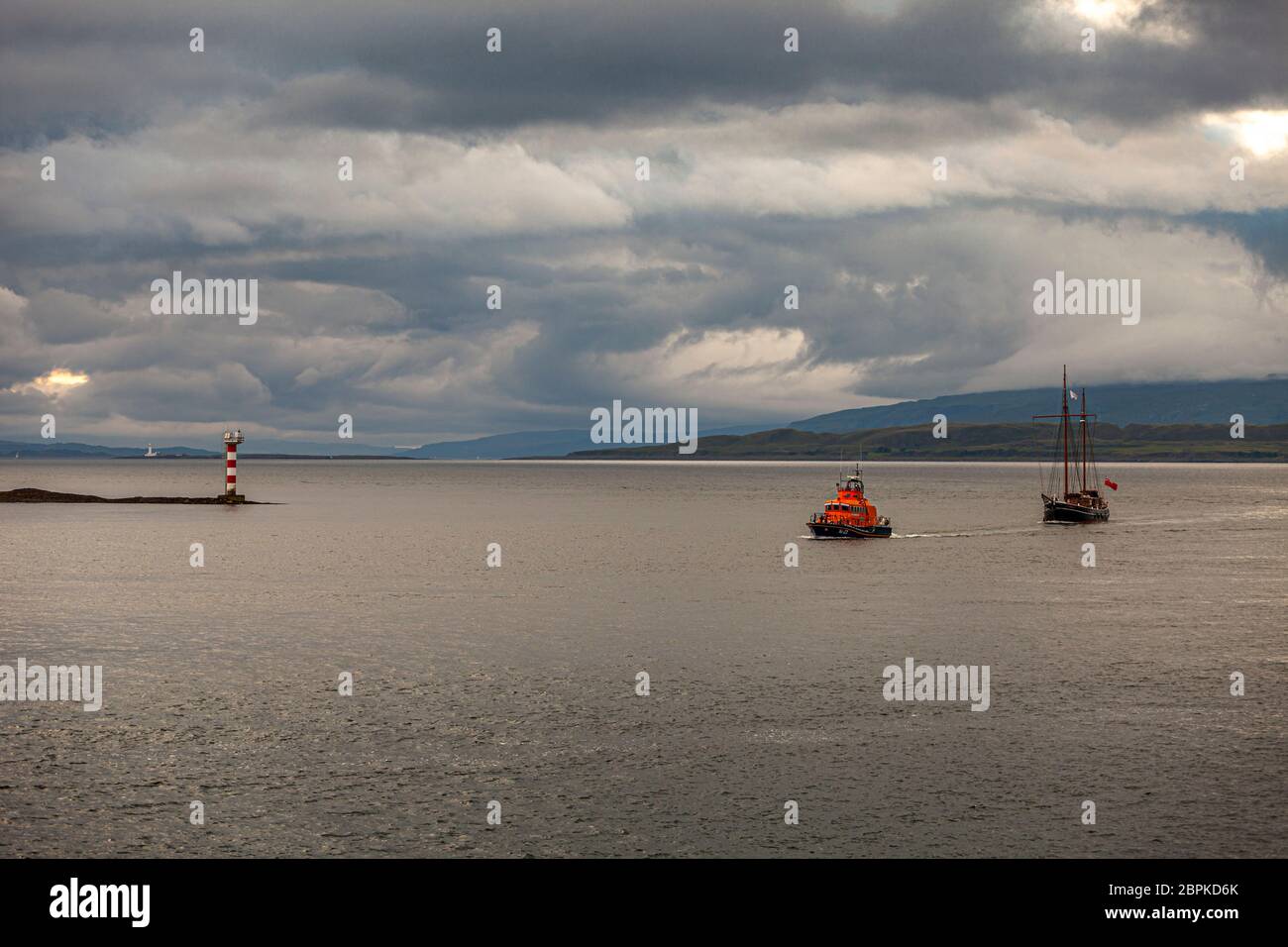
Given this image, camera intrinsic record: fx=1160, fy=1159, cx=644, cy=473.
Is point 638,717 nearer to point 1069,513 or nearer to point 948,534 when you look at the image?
point 948,534

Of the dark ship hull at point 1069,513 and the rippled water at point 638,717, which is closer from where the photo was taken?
the rippled water at point 638,717

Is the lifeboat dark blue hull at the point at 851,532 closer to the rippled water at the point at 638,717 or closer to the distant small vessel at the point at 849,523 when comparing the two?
the distant small vessel at the point at 849,523

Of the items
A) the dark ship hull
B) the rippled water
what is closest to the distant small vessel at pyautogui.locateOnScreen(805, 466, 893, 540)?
the dark ship hull

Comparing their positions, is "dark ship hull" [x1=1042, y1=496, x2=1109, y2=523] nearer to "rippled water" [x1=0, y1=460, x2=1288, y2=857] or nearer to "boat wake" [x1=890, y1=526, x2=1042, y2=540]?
"boat wake" [x1=890, y1=526, x2=1042, y2=540]

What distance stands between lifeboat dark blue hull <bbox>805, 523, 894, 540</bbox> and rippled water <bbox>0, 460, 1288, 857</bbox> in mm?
46275

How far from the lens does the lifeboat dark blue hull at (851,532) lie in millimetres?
139750

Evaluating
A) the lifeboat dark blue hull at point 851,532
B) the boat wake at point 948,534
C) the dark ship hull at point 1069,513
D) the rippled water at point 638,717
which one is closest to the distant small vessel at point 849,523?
the lifeboat dark blue hull at point 851,532

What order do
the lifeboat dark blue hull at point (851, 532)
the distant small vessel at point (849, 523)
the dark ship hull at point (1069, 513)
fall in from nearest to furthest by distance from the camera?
the lifeboat dark blue hull at point (851, 532) < the distant small vessel at point (849, 523) < the dark ship hull at point (1069, 513)

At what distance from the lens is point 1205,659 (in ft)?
177

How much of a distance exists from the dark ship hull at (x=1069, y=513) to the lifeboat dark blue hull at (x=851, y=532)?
43302mm
